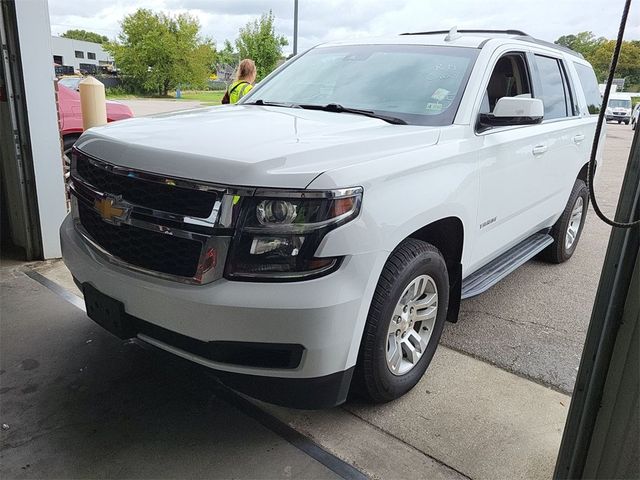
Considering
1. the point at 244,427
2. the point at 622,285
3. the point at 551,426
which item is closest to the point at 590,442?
the point at 622,285

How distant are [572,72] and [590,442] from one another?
12.9ft

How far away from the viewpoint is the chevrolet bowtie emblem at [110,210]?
233cm

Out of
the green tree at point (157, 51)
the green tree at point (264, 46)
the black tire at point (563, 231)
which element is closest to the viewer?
the black tire at point (563, 231)

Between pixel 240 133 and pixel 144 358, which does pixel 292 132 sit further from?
pixel 144 358

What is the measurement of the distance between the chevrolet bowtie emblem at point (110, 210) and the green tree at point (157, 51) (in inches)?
2384


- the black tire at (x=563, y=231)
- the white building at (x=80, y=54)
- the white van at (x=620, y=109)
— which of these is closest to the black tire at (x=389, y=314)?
the black tire at (x=563, y=231)

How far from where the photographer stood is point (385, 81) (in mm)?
3361

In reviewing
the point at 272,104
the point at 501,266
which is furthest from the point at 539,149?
the point at 272,104

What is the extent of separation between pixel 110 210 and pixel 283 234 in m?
0.87

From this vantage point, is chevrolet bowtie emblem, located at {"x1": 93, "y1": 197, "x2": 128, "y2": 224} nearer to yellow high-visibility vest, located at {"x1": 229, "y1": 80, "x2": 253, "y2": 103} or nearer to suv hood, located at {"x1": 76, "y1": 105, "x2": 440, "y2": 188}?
suv hood, located at {"x1": 76, "y1": 105, "x2": 440, "y2": 188}

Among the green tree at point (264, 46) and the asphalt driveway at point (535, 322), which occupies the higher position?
the green tree at point (264, 46)

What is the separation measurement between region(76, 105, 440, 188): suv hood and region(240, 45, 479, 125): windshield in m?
0.25

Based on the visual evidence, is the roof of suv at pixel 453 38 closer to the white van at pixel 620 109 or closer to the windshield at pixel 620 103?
the white van at pixel 620 109

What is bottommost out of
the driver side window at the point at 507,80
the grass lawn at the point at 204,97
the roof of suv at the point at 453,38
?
the grass lawn at the point at 204,97
